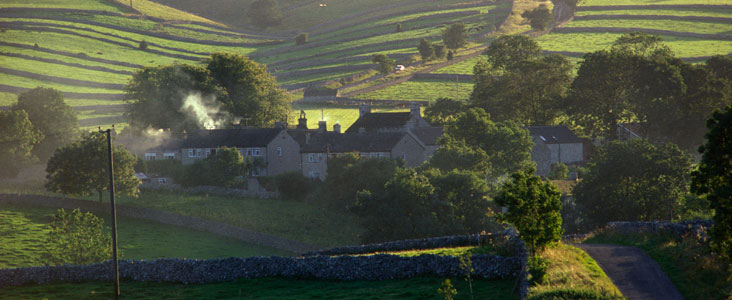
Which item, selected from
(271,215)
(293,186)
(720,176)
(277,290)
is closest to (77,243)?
(277,290)

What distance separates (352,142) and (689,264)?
58538mm

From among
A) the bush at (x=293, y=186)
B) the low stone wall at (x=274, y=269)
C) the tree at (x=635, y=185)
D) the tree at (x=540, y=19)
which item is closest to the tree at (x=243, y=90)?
the bush at (x=293, y=186)

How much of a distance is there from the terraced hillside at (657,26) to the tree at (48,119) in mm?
92033

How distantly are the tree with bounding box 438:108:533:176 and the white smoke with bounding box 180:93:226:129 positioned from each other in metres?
39.6

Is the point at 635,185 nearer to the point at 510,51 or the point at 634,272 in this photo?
the point at 634,272

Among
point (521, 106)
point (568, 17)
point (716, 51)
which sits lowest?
point (521, 106)

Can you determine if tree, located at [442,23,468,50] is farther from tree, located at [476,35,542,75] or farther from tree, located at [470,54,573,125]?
tree, located at [470,54,573,125]

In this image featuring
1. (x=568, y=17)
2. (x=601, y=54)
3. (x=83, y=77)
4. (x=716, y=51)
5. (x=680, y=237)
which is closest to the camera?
(x=680, y=237)

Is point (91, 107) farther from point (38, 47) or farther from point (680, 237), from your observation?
point (680, 237)

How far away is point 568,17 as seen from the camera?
17975 centimetres

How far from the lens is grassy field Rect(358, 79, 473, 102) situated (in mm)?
130125

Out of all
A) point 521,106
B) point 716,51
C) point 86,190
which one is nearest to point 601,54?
point 521,106

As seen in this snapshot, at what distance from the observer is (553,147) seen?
90875mm

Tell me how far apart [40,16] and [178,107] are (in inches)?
4113
